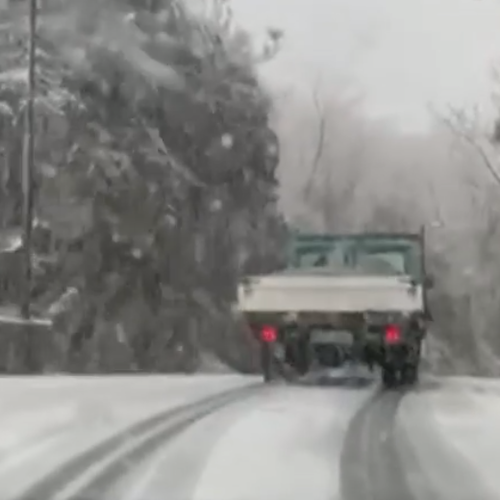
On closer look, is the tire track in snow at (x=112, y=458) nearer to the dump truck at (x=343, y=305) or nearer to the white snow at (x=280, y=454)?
the white snow at (x=280, y=454)

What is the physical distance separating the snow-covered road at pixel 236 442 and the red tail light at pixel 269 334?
0.31 metres

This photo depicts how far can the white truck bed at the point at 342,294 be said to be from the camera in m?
3.25

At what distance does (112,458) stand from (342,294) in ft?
4.29

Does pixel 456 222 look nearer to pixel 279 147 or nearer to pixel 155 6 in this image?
pixel 279 147

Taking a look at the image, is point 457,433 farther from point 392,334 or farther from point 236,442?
point 392,334

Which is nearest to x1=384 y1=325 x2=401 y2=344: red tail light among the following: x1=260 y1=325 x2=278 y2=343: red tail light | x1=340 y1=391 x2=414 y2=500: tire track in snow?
x1=260 y1=325 x2=278 y2=343: red tail light

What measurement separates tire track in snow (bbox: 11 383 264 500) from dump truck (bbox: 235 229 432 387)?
1.55 ft

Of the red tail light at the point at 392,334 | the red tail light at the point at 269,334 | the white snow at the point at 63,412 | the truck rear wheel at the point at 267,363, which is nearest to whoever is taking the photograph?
the white snow at the point at 63,412

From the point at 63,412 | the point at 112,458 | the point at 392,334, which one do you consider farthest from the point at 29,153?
the point at 392,334

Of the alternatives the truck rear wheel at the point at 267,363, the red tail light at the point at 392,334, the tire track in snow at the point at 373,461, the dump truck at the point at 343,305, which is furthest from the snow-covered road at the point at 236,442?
the red tail light at the point at 392,334

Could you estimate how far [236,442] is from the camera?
2.31m

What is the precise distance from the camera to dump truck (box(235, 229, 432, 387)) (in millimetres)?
2957

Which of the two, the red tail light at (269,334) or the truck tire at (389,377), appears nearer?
the truck tire at (389,377)

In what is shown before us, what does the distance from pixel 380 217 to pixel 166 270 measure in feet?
2.03
